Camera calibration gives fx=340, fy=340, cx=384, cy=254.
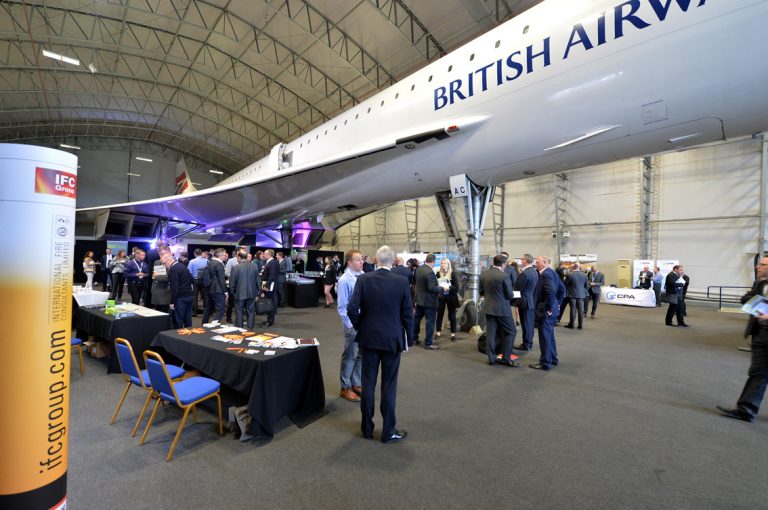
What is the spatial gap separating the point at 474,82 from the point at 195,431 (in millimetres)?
5340

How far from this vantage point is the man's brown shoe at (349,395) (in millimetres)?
3701

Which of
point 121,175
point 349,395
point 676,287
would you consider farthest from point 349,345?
point 121,175

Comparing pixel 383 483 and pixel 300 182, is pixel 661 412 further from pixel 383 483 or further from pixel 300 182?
pixel 300 182

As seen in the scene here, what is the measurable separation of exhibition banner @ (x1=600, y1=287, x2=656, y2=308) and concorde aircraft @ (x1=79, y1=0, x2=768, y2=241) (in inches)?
385

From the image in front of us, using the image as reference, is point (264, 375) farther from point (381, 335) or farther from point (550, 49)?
point (550, 49)

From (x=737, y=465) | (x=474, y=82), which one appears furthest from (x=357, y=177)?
(x=737, y=465)

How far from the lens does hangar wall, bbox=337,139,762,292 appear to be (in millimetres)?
11727

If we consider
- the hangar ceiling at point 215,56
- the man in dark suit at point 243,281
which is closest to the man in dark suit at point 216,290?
the man in dark suit at point 243,281

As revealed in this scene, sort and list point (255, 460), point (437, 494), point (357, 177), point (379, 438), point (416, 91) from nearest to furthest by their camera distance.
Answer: point (437, 494), point (255, 460), point (379, 438), point (416, 91), point (357, 177)

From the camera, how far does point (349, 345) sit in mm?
3756

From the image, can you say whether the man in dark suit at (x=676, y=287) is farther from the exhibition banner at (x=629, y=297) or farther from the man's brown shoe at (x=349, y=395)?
the man's brown shoe at (x=349, y=395)

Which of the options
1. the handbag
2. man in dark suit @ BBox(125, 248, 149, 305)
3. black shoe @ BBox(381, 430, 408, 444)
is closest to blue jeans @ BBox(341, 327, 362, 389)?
black shoe @ BBox(381, 430, 408, 444)

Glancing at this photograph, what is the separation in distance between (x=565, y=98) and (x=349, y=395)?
4264 millimetres

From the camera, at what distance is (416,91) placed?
5.76 meters
